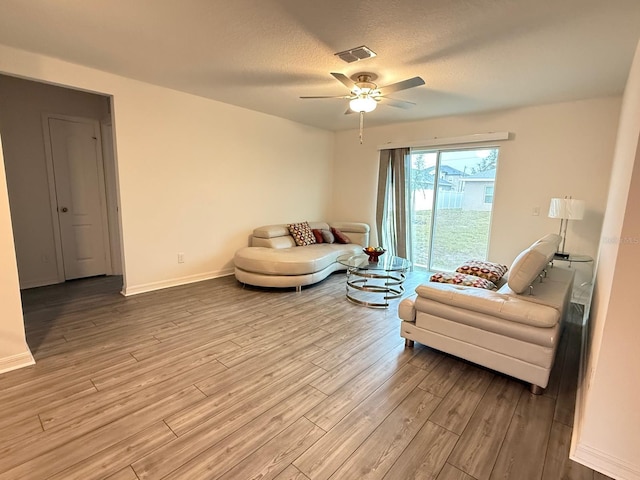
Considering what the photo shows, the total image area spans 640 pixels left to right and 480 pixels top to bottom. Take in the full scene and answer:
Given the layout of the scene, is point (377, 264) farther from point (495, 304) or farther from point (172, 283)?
point (172, 283)

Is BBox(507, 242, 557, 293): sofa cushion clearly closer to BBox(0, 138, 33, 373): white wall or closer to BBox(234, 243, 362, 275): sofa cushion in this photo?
BBox(234, 243, 362, 275): sofa cushion

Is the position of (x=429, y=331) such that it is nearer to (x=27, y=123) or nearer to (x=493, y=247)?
(x=493, y=247)

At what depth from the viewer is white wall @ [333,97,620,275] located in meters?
3.71

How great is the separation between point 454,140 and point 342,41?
294 cm

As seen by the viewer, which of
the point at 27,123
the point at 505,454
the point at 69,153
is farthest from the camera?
the point at 69,153

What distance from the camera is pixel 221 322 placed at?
312 cm

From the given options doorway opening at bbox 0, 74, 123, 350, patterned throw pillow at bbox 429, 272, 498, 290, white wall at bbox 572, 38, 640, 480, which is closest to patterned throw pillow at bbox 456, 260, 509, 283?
patterned throw pillow at bbox 429, 272, 498, 290

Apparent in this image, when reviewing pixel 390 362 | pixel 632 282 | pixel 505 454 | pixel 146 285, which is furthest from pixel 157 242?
pixel 632 282

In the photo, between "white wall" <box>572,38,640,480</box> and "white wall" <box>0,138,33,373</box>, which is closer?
"white wall" <box>572,38,640,480</box>

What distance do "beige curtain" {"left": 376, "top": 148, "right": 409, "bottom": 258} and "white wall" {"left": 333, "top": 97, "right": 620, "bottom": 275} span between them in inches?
16.8

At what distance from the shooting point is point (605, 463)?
151 centimetres

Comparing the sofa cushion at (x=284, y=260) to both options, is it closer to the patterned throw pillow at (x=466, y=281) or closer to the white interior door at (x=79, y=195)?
the patterned throw pillow at (x=466, y=281)

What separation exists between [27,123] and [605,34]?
5.92m

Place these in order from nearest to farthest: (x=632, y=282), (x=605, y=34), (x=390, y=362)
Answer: (x=632, y=282) → (x=605, y=34) → (x=390, y=362)
